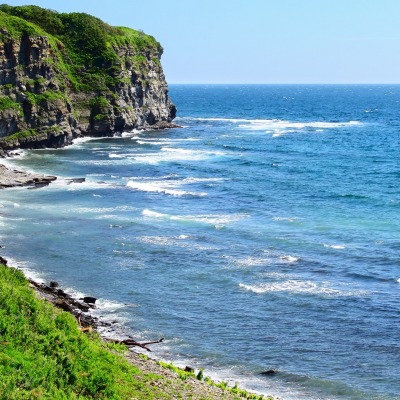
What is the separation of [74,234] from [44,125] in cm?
5589

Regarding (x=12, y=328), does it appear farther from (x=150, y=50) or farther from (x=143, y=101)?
(x=150, y=50)

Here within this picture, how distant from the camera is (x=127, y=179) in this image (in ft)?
318

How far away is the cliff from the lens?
114 m

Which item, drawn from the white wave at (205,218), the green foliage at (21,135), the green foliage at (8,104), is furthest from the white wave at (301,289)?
the green foliage at (21,135)

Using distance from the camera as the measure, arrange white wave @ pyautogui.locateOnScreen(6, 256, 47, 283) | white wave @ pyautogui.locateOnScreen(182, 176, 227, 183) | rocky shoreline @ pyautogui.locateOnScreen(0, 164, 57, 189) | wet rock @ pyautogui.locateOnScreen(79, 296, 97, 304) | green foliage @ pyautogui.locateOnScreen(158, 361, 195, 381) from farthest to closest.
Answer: white wave @ pyautogui.locateOnScreen(182, 176, 227, 183), rocky shoreline @ pyautogui.locateOnScreen(0, 164, 57, 189), white wave @ pyautogui.locateOnScreen(6, 256, 47, 283), wet rock @ pyautogui.locateOnScreen(79, 296, 97, 304), green foliage @ pyautogui.locateOnScreen(158, 361, 195, 381)

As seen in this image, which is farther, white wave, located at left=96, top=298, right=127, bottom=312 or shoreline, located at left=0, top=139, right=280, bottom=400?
white wave, located at left=96, top=298, right=127, bottom=312

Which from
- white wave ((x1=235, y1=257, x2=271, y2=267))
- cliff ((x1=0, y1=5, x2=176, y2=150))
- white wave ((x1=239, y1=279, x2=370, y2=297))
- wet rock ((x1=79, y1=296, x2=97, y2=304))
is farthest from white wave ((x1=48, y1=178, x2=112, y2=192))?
white wave ((x1=239, y1=279, x2=370, y2=297))

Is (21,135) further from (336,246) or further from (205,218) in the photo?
(336,246)

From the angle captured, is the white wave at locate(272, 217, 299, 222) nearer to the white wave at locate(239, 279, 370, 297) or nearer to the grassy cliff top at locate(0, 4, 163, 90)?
the white wave at locate(239, 279, 370, 297)

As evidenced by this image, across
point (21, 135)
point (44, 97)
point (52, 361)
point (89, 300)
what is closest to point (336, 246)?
point (89, 300)

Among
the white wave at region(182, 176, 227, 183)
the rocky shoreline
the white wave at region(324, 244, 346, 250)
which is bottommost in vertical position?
the white wave at region(324, 244, 346, 250)

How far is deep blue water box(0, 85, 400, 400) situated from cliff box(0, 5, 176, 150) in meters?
7.68

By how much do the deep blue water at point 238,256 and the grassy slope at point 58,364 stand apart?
640cm

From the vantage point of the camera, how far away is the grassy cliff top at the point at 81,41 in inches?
5566
